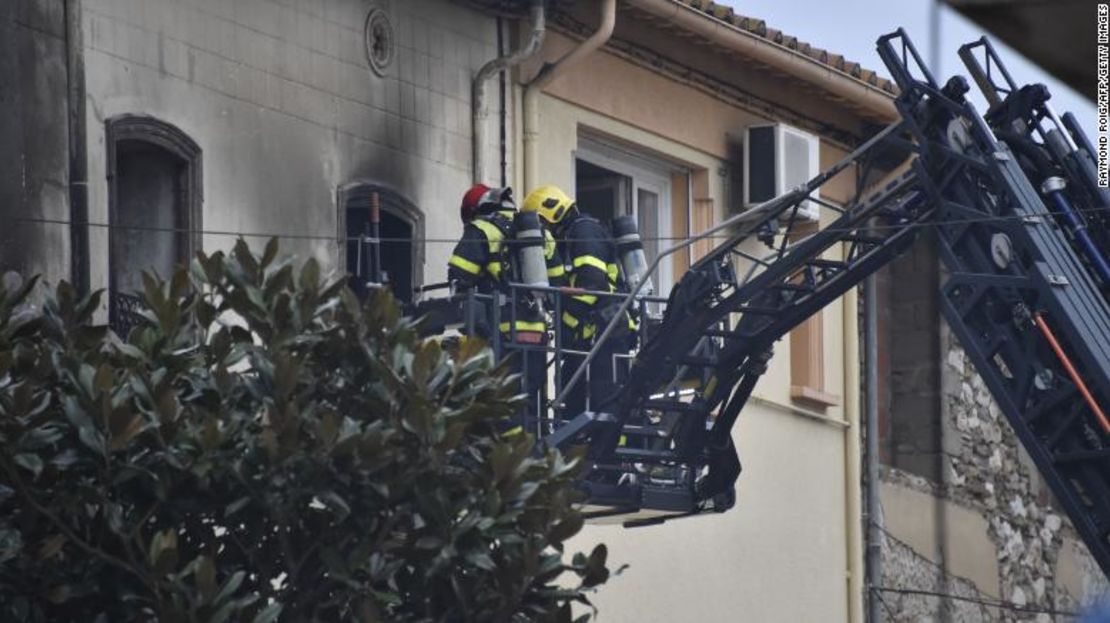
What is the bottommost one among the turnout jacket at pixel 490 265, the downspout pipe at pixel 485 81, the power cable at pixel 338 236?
the turnout jacket at pixel 490 265

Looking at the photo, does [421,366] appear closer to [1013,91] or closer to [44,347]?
[44,347]

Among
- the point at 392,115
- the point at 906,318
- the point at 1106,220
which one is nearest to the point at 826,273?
the point at 1106,220

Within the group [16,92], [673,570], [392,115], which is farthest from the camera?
[673,570]

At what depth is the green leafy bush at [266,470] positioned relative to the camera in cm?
991

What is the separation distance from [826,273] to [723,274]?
24.6 inches

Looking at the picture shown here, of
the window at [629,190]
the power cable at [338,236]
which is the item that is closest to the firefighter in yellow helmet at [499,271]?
the power cable at [338,236]

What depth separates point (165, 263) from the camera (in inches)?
602

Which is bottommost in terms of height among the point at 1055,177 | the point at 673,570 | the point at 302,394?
the point at 673,570

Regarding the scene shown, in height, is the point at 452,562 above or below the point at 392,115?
below

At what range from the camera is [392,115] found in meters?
16.9

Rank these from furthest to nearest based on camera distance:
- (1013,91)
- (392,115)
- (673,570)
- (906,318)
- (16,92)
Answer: (906,318) → (673,570) → (392,115) → (1013,91) → (16,92)

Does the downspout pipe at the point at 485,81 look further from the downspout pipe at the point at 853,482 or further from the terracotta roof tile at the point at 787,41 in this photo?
the downspout pipe at the point at 853,482

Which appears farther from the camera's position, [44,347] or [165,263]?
[165,263]

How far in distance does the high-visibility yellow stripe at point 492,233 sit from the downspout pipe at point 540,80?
2.79m
